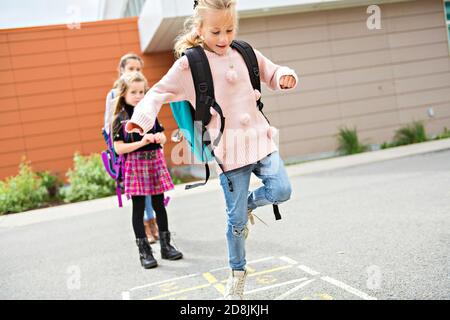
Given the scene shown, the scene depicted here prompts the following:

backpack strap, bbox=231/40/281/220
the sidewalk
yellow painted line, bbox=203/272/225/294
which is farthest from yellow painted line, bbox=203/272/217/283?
the sidewalk

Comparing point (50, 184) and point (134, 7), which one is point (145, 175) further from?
point (134, 7)

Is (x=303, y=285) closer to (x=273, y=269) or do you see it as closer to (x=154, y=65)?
(x=273, y=269)

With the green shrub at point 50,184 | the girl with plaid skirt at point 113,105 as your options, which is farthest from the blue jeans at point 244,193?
the green shrub at point 50,184

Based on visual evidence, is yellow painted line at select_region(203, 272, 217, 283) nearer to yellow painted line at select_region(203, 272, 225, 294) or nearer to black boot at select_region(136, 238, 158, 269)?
yellow painted line at select_region(203, 272, 225, 294)

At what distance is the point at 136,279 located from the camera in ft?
12.7

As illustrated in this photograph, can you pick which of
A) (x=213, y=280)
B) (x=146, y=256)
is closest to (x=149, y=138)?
(x=146, y=256)

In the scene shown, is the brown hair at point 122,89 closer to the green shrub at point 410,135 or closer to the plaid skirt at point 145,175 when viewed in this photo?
the plaid skirt at point 145,175

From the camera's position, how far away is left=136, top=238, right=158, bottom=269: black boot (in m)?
4.12

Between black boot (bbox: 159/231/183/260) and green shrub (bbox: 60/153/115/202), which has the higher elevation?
green shrub (bbox: 60/153/115/202)

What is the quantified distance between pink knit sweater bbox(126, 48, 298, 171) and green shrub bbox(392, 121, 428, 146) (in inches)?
369

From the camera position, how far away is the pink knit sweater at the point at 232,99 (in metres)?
2.66

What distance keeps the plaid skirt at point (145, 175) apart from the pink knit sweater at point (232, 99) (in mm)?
1677
